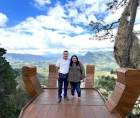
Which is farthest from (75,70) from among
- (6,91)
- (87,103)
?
(6,91)

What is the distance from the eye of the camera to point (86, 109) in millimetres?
12266

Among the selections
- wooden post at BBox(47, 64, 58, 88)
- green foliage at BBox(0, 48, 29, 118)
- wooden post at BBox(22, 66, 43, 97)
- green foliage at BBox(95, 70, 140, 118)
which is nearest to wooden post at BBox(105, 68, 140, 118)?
wooden post at BBox(22, 66, 43, 97)

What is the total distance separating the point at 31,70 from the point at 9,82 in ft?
41.5

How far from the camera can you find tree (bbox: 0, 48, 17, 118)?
87.0ft

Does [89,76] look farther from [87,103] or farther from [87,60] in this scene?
[87,60]

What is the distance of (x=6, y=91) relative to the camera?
28594 mm

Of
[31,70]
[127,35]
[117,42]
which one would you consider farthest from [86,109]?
[117,42]

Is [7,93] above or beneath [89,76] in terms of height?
beneath

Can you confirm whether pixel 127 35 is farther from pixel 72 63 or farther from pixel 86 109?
pixel 86 109

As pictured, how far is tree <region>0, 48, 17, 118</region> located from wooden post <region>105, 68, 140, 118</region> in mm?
15441

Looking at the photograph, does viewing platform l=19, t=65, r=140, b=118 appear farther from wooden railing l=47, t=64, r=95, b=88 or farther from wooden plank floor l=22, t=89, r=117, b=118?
wooden railing l=47, t=64, r=95, b=88

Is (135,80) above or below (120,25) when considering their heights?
below

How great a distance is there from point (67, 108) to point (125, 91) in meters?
2.51

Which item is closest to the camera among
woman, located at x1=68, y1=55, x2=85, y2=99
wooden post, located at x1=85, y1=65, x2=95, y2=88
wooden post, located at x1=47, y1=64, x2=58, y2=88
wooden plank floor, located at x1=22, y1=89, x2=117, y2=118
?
wooden plank floor, located at x1=22, y1=89, x2=117, y2=118
